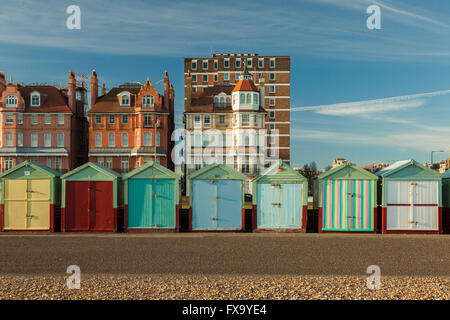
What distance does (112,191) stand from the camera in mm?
20672

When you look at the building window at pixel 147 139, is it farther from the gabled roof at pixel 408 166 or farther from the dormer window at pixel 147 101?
the gabled roof at pixel 408 166

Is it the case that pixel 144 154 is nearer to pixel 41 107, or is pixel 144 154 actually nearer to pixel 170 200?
pixel 41 107

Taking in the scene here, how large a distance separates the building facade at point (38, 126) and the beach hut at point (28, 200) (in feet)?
107

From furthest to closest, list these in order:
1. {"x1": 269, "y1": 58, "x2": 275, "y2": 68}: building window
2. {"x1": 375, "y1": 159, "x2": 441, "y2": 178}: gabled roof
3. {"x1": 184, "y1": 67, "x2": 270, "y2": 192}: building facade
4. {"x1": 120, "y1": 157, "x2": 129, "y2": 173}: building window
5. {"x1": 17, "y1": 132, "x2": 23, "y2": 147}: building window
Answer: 1. {"x1": 269, "y1": 58, "x2": 275, "y2": 68}: building window
2. {"x1": 184, "y1": 67, "x2": 270, "y2": 192}: building facade
3. {"x1": 17, "y1": 132, "x2": 23, "y2": 147}: building window
4. {"x1": 120, "y1": 157, "x2": 129, "y2": 173}: building window
5. {"x1": 375, "y1": 159, "x2": 441, "y2": 178}: gabled roof

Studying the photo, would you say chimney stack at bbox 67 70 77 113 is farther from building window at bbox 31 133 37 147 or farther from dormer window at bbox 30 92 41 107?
building window at bbox 31 133 37 147

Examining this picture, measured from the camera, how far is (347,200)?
20.4 m

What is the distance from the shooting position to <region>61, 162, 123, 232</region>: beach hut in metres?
20.6

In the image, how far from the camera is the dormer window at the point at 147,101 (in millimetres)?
52812

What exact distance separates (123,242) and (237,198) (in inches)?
223

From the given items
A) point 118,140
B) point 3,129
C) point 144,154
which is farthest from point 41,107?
point 144,154

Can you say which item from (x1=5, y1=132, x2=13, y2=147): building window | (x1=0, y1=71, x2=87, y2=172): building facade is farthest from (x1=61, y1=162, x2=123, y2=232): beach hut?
(x1=5, y1=132, x2=13, y2=147): building window

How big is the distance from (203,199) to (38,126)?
3837 cm

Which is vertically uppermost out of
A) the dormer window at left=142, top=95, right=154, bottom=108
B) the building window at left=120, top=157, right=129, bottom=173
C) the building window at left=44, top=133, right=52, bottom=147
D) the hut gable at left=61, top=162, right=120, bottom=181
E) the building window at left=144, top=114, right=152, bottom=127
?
the dormer window at left=142, top=95, right=154, bottom=108

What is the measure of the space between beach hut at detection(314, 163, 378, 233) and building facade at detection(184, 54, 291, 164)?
5718 centimetres
